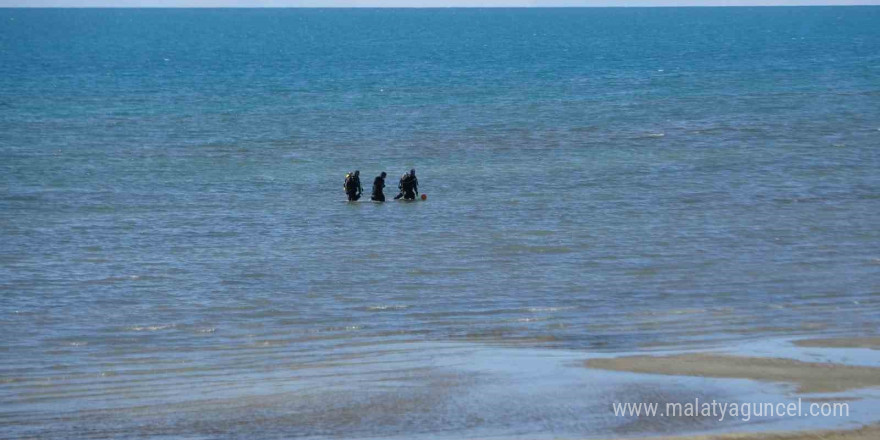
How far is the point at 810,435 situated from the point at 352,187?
1937cm

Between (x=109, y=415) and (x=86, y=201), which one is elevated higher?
(x=86, y=201)

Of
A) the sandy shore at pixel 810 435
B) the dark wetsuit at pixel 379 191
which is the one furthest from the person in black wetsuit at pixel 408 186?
the sandy shore at pixel 810 435

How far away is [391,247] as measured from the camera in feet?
79.8

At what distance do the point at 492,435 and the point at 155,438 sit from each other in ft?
12.6

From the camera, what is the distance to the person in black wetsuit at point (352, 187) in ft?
98.0

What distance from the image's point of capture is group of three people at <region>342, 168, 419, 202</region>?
29.9 meters

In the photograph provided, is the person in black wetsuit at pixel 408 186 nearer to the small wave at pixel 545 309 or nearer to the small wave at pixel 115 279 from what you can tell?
the small wave at pixel 115 279

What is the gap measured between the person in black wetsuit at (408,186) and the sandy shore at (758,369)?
593 inches

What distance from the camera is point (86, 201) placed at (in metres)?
29.9

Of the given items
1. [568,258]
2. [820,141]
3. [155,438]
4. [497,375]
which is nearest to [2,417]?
[155,438]

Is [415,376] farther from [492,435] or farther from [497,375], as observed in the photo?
[492,435]

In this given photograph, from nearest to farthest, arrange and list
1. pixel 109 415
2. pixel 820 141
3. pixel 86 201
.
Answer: pixel 109 415, pixel 86 201, pixel 820 141

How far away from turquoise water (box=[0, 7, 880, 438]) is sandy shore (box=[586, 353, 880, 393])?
0.99m

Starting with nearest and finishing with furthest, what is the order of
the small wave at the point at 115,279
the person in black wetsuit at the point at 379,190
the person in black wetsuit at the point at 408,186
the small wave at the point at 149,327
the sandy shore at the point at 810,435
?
the sandy shore at the point at 810,435 < the small wave at the point at 149,327 < the small wave at the point at 115,279 < the person in black wetsuit at the point at 408,186 < the person in black wetsuit at the point at 379,190
